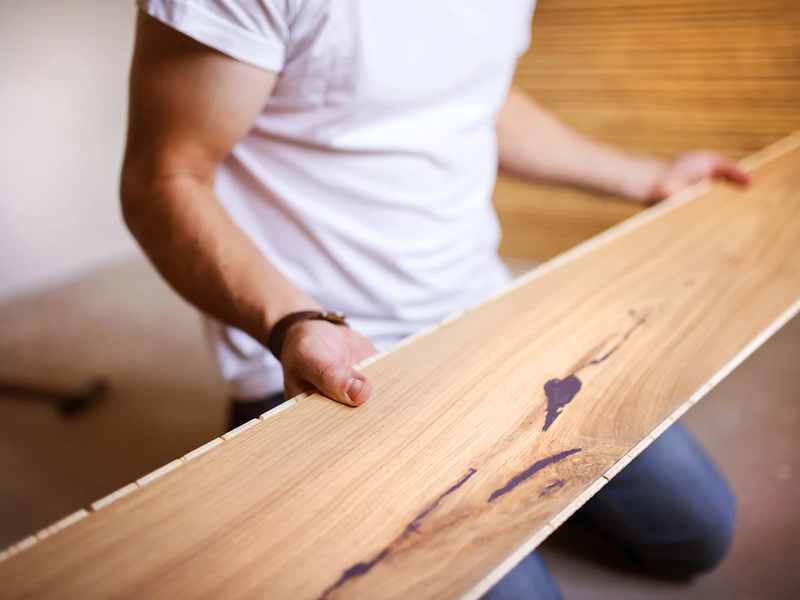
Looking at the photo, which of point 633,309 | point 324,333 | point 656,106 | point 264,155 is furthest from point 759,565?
point 656,106

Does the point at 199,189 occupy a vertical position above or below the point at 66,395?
above

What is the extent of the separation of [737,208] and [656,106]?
3.21 ft

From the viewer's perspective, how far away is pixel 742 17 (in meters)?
1.62

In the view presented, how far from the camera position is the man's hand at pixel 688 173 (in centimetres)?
109

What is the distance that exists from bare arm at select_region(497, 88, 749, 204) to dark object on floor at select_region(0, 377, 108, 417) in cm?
141

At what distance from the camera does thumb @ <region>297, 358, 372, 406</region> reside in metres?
0.54

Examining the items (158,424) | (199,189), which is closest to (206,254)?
(199,189)

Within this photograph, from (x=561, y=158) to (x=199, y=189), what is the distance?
27.2 inches

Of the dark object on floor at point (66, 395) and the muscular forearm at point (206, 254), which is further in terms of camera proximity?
the dark object on floor at point (66, 395)

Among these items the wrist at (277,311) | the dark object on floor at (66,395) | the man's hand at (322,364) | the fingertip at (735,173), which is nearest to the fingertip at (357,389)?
the man's hand at (322,364)

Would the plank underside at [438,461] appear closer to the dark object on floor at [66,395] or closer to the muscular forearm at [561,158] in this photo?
the muscular forearm at [561,158]

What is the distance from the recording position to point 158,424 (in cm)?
167

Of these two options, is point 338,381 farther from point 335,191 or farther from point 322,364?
point 335,191

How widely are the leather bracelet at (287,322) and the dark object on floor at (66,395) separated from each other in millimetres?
1420
